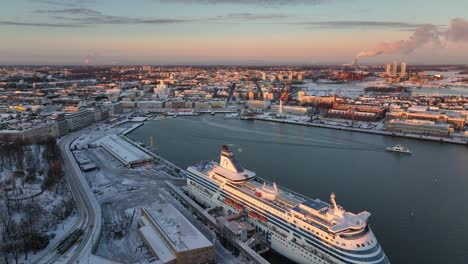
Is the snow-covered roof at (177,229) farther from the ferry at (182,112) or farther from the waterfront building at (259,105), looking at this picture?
the waterfront building at (259,105)

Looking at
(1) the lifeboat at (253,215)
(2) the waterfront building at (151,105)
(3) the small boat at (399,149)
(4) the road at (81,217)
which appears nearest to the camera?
(4) the road at (81,217)

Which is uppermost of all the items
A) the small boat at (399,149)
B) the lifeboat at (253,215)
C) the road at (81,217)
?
the lifeboat at (253,215)

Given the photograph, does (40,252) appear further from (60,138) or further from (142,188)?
(60,138)

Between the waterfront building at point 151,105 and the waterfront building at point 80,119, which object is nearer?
the waterfront building at point 80,119

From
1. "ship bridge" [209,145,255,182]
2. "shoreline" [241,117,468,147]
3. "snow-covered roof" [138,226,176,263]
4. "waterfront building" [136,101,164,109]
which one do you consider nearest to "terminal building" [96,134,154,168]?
"ship bridge" [209,145,255,182]

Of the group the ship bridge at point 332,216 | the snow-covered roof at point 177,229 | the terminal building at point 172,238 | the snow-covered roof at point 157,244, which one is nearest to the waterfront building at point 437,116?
the ship bridge at point 332,216

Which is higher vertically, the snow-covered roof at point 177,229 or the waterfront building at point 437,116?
the waterfront building at point 437,116

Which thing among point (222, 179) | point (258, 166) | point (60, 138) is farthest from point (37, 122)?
point (222, 179)
